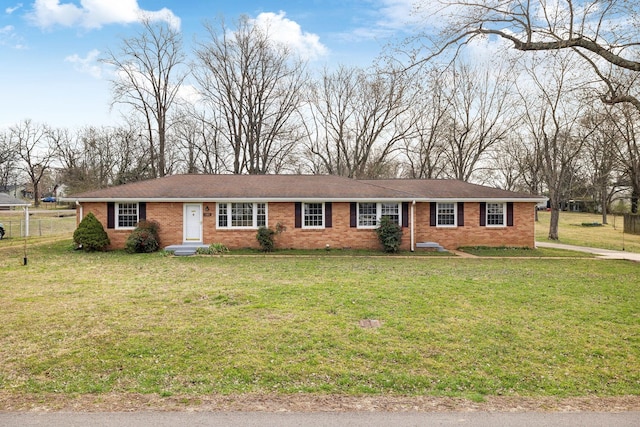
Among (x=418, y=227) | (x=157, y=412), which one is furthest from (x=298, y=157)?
(x=157, y=412)

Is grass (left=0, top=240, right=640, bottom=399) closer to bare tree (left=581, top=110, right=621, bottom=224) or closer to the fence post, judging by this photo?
bare tree (left=581, top=110, right=621, bottom=224)

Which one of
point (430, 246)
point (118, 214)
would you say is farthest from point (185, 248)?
point (430, 246)

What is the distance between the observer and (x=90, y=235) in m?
17.4

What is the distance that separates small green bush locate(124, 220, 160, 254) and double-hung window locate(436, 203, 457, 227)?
13.4 metres

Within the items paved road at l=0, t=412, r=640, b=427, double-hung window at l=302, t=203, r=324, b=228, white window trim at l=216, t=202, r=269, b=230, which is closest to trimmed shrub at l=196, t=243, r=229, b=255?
white window trim at l=216, t=202, r=269, b=230

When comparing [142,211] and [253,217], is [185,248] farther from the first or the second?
[253,217]

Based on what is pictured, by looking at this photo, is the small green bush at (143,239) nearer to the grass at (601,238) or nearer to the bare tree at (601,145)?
the bare tree at (601,145)

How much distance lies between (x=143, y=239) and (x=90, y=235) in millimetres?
2264

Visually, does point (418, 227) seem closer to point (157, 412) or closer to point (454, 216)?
point (454, 216)

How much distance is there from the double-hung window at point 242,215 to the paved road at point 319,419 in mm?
14643

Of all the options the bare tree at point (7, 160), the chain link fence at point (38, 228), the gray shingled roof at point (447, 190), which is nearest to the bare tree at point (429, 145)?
the gray shingled roof at point (447, 190)

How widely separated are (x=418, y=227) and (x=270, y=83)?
1967 centimetres

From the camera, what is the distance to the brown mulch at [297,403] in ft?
14.1

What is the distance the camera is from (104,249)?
1814cm
